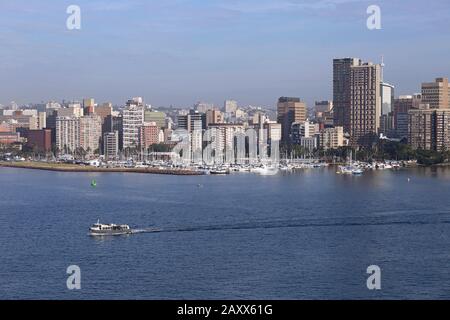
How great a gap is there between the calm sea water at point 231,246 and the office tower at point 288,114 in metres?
20.2

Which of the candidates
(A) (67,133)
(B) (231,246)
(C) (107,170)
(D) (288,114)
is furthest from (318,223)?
(D) (288,114)

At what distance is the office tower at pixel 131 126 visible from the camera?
29641 mm

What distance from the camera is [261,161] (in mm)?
23500

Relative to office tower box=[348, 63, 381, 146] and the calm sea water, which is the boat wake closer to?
the calm sea water

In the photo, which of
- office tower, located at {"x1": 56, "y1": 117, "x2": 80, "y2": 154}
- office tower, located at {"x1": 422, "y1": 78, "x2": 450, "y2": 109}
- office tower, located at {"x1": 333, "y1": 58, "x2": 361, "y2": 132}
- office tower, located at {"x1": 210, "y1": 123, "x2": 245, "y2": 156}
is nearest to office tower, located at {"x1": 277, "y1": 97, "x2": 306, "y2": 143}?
office tower, located at {"x1": 333, "y1": 58, "x2": 361, "y2": 132}

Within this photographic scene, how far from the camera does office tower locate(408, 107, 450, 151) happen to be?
2573 cm

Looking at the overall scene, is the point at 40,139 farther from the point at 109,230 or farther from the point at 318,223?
the point at 318,223

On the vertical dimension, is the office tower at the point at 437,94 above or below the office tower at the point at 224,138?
above

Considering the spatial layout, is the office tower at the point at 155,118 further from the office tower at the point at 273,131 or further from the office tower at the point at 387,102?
the office tower at the point at 387,102

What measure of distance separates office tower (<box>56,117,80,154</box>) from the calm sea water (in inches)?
723

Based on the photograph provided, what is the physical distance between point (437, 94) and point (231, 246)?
78.7 feet

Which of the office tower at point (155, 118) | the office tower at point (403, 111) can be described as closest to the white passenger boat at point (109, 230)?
the office tower at point (403, 111)

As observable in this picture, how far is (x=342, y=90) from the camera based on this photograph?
31.4 metres

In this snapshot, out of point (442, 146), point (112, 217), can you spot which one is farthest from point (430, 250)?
point (442, 146)
